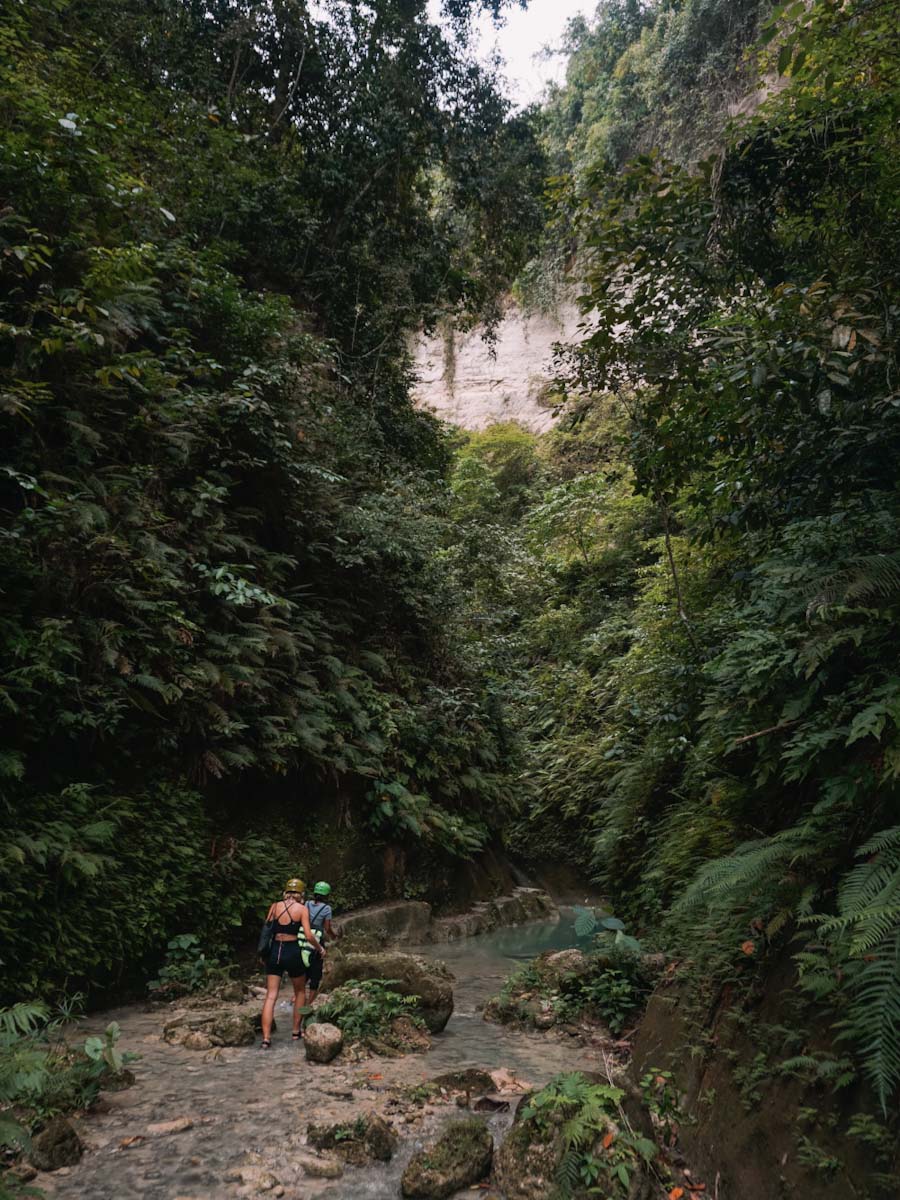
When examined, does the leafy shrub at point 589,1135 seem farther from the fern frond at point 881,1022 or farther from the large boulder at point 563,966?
the large boulder at point 563,966

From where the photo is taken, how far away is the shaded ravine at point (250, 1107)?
370 centimetres

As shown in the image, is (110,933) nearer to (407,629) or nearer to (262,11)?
(407,629)

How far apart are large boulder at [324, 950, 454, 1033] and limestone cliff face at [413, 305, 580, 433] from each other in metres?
26.6

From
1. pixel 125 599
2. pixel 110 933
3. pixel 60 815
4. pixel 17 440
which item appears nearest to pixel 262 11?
pixel 17 440

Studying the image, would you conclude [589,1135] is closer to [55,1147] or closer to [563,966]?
[55,1147]

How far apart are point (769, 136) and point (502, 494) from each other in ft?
70.9

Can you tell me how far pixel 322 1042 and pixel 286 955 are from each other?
2.73 feet

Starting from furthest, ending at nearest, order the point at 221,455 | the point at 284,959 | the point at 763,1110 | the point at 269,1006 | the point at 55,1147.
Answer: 1. the point at 221,455
2. the point at 284,959
3. the point at 269,1006
4. the point at 55,1147
5. the point at 763,1110

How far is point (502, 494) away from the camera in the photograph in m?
28.1

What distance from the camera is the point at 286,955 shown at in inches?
244

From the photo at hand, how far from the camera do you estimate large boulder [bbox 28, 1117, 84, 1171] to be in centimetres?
364

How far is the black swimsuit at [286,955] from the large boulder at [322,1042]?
594mm

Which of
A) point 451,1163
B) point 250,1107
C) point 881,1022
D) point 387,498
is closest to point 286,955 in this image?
point 250,1107

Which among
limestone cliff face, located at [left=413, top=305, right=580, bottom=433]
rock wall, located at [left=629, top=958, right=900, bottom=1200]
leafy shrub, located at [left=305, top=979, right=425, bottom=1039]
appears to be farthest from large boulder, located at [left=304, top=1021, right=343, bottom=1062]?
limestone cliff face, located at [left=413, top=305, right=580, bottom=433]
